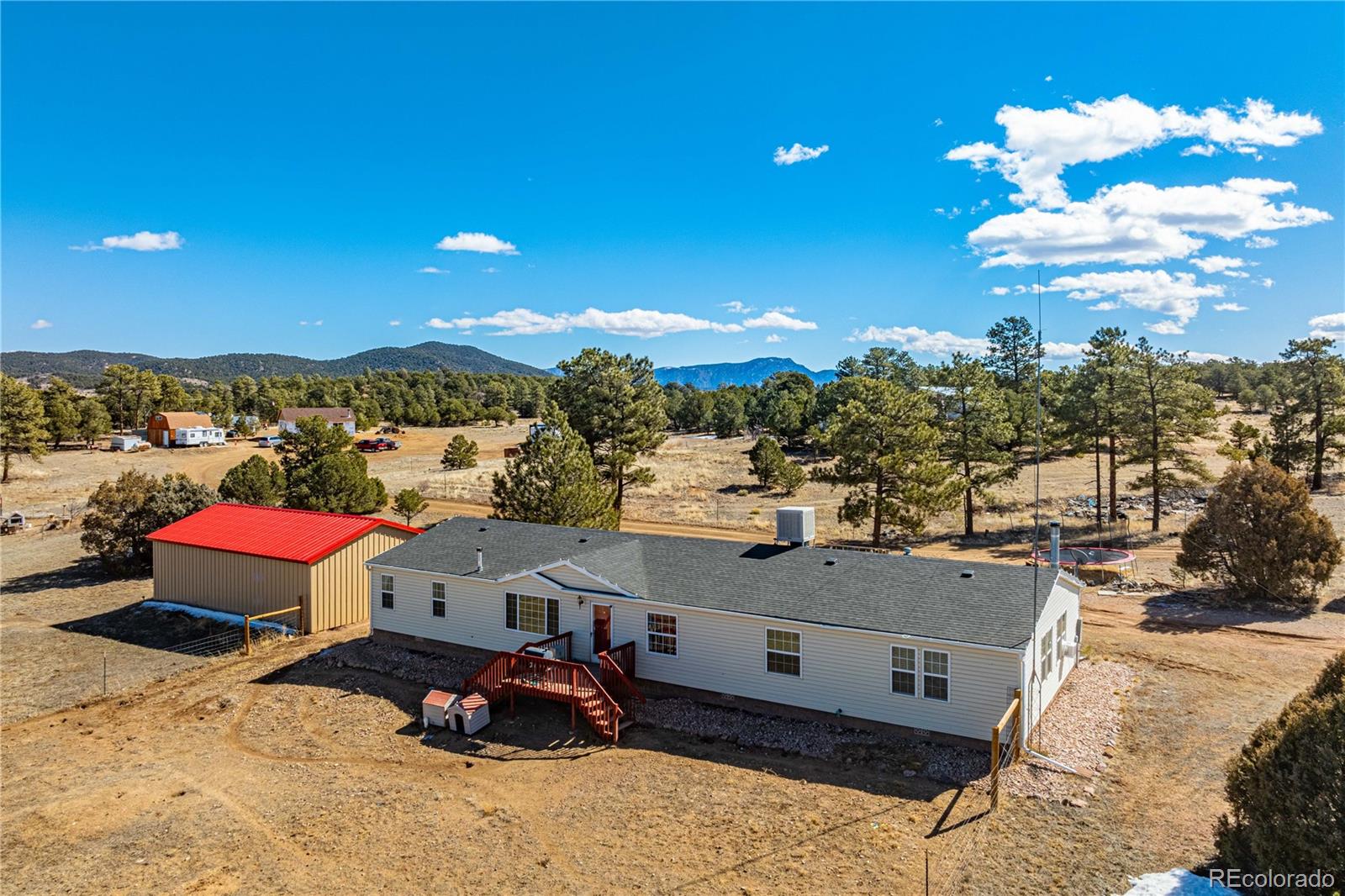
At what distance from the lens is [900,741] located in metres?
14.9

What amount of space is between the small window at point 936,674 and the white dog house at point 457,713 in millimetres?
9174

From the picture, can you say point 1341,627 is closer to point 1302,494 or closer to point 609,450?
point 1302,494

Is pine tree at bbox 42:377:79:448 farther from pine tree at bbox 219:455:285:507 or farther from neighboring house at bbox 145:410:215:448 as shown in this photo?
pine tree at bbox 219:455:285:507

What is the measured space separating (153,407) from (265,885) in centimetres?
11076

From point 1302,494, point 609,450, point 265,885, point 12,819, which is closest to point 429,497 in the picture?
point 609,450

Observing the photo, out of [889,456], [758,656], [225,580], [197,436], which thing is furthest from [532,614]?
[197,436]

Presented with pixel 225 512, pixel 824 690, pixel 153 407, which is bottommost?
pixel 824 690

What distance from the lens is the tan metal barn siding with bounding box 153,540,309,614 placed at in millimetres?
23906

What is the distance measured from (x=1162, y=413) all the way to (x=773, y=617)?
1171 inches

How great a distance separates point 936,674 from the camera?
583 inches

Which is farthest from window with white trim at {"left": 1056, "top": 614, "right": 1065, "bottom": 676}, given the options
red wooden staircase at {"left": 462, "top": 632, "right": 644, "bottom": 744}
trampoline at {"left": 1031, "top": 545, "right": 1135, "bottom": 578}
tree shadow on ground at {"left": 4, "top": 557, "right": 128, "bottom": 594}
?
tree shadow on ground at {"left": 4, "top": 557, "right": 128, "bottom": 594}

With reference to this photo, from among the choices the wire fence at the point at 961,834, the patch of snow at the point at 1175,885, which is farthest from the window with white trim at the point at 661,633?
the patch of snow at the point at 1175,885

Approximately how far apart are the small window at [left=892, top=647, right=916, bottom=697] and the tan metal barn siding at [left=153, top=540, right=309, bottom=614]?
17.9 meters

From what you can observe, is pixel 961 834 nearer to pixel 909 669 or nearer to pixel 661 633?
pixel 909 669
